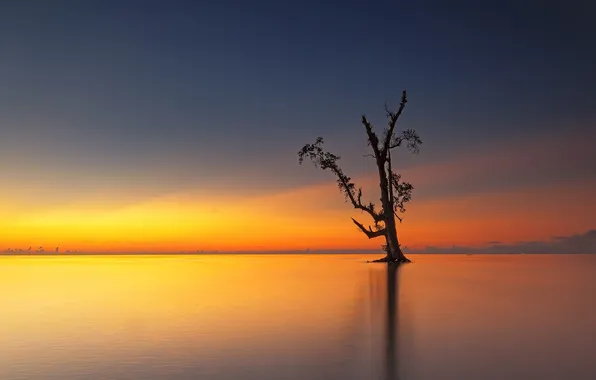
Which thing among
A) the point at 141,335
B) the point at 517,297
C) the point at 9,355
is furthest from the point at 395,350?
the point at 517,297

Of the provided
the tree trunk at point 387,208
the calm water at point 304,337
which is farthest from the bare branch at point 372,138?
the calm water at point 304,337

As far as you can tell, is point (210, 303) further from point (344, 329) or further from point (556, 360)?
point (556, 360)

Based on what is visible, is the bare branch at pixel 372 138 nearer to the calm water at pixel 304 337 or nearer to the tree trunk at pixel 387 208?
the tree trunk at pixel 387 208

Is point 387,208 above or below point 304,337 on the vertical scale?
above

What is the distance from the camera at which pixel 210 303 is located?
2844cm

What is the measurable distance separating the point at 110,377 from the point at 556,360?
10189 millimetres

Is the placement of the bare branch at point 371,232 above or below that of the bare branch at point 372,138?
below

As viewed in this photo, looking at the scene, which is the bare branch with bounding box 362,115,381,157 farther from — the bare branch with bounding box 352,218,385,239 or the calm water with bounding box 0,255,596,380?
the calm water with bounding box 0,255,596,380

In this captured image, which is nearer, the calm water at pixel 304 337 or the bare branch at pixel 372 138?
the calm water at pixel 304 337

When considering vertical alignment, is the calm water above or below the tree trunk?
below

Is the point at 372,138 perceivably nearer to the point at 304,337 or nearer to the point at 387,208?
the point at 387,208

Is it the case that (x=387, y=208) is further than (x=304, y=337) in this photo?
Yes

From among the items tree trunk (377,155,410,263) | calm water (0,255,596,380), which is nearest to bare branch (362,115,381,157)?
tree trunk (377,155,410,263)

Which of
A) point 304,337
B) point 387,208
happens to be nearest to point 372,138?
point 387,208
